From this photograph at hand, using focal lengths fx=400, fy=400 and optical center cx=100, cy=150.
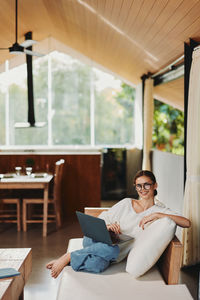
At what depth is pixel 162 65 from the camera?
6.68 metres

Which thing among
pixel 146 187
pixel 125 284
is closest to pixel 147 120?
pixel 146 187

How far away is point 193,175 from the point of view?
4.21 metres

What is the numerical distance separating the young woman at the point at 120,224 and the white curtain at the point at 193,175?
975 millimetres

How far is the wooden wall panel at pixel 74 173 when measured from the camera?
702cm

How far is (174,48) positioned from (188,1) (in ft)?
5.77

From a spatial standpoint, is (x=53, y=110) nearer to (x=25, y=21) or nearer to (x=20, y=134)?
(x=20, y=134)

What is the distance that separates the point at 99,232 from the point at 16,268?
2.26 ft

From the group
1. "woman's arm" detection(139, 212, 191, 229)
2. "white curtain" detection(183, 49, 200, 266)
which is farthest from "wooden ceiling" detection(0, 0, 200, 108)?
"woman's arm" detection(139, 212, 191, 229)

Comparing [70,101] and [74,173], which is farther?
[70,101]

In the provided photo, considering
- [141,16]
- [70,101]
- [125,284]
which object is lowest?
[125,284]

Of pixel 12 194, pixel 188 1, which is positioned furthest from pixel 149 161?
pixel 188 1

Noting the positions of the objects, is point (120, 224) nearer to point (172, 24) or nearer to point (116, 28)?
point (172, 24)

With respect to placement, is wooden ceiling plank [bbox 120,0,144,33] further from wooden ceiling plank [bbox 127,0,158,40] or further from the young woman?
the young woman

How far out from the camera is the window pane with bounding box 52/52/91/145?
10.2 meters
